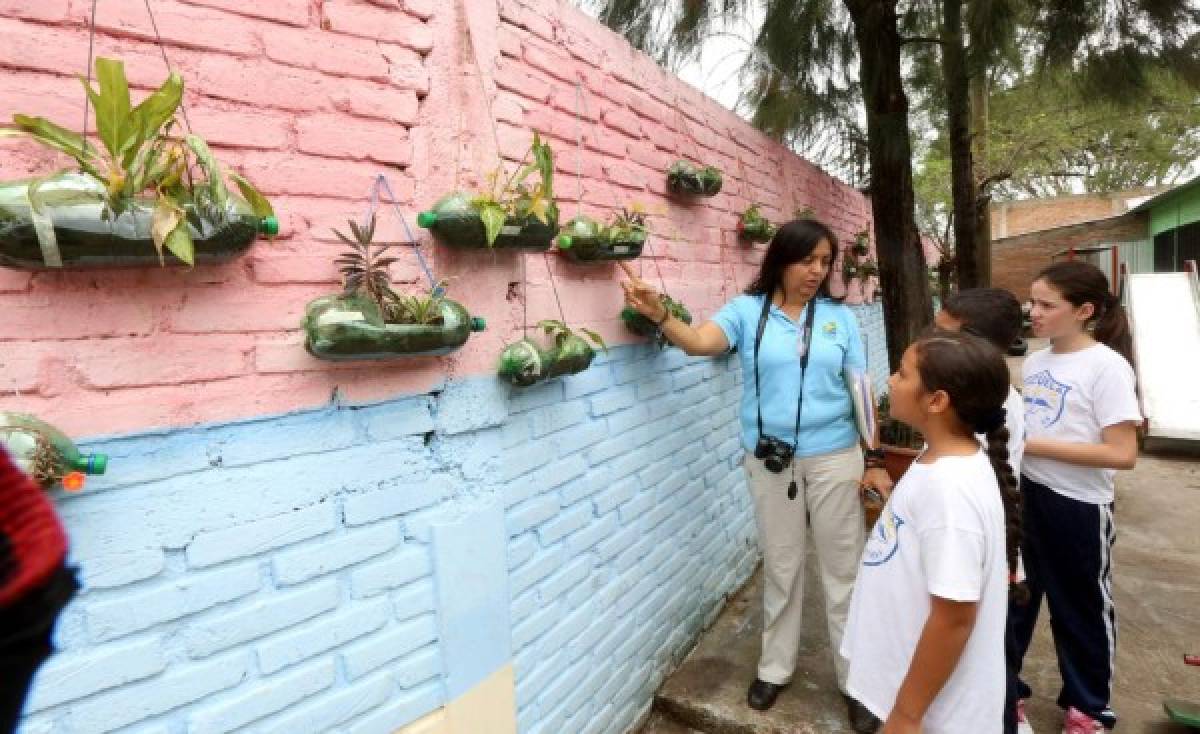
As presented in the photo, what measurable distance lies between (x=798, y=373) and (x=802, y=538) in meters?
0.60

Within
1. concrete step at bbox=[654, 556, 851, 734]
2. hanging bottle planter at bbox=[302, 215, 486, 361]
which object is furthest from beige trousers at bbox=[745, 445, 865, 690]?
hanging bottle planter at bbox=[302, 215, 486, 361]

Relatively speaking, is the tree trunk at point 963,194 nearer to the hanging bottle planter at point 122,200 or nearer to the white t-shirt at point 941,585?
the white t-shirt at point 941,585

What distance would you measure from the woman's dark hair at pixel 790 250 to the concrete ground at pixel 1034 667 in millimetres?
1472

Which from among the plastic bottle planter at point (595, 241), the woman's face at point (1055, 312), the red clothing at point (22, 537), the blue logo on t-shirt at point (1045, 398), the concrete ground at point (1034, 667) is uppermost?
the plastic bottle planter at point (595, 241)

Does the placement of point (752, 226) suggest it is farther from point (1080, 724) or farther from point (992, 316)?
point (1080, 724)

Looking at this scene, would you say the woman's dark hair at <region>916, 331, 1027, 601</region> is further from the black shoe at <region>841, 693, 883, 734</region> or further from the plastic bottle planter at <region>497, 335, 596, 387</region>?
the black shoe at <region>841, 693, 883, 734</region>

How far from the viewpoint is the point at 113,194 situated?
3.43 ft

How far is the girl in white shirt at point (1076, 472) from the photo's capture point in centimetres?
213

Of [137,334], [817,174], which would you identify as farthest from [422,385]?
[817,174]

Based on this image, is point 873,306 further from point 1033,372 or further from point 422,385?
point 422,385

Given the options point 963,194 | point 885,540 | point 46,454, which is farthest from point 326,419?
point 963,194

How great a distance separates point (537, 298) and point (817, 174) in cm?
350

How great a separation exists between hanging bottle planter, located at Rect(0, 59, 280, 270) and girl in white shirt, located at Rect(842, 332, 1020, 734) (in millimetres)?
1414

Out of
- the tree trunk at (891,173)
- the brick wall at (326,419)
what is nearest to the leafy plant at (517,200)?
the brick wall at (326,419)
